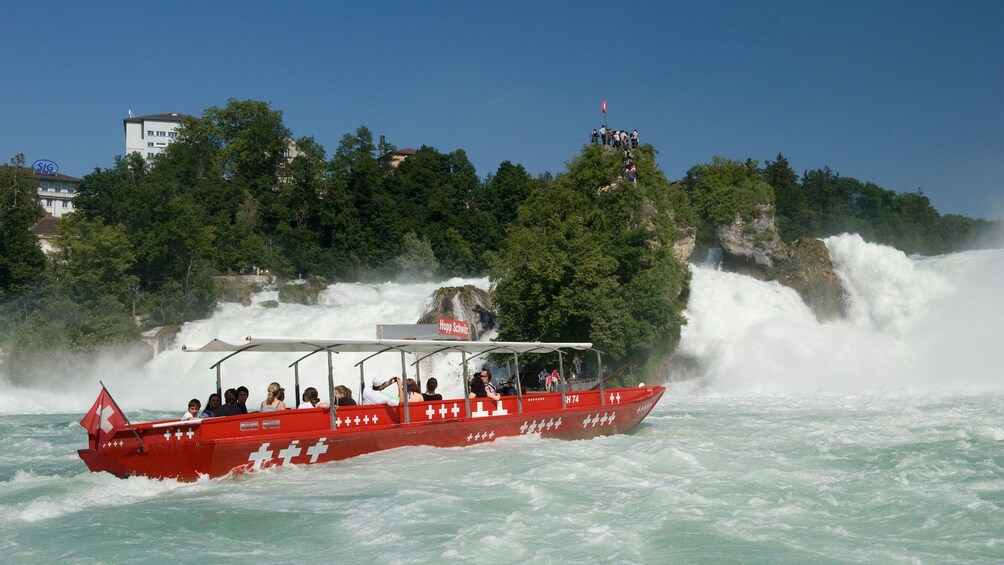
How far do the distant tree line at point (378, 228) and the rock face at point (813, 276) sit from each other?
448 cm

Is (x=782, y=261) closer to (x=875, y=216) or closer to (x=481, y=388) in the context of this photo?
(x=481, y=388)

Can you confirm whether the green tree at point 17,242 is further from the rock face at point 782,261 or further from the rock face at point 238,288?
the rock face at point 782,261

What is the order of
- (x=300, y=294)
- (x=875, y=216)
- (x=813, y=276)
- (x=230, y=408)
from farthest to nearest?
(x=875, y=216) → (x=300, y=294) → (x=813, y=276) → (x=230, y=408)

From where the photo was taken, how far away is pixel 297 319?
4941 cm

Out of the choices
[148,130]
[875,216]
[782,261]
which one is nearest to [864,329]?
[782,261]

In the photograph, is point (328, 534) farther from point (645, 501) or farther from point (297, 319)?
point (297, 319)

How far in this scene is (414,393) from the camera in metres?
20.7

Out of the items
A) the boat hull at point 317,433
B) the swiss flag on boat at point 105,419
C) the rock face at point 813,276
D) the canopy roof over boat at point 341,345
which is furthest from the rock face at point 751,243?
the swiss flag on boat at point 105,419

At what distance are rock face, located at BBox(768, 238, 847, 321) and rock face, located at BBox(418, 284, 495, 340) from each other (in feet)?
51.8

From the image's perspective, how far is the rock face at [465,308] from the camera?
45.5 metres

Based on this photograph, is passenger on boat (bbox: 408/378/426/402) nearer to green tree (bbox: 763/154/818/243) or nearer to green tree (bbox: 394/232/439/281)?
green tree (bbox: 394/232/439/281)

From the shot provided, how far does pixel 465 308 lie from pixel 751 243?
17.1m

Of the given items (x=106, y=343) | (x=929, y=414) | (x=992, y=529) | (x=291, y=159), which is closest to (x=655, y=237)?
(x=929, y=414)

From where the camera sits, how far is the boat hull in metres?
16.6
